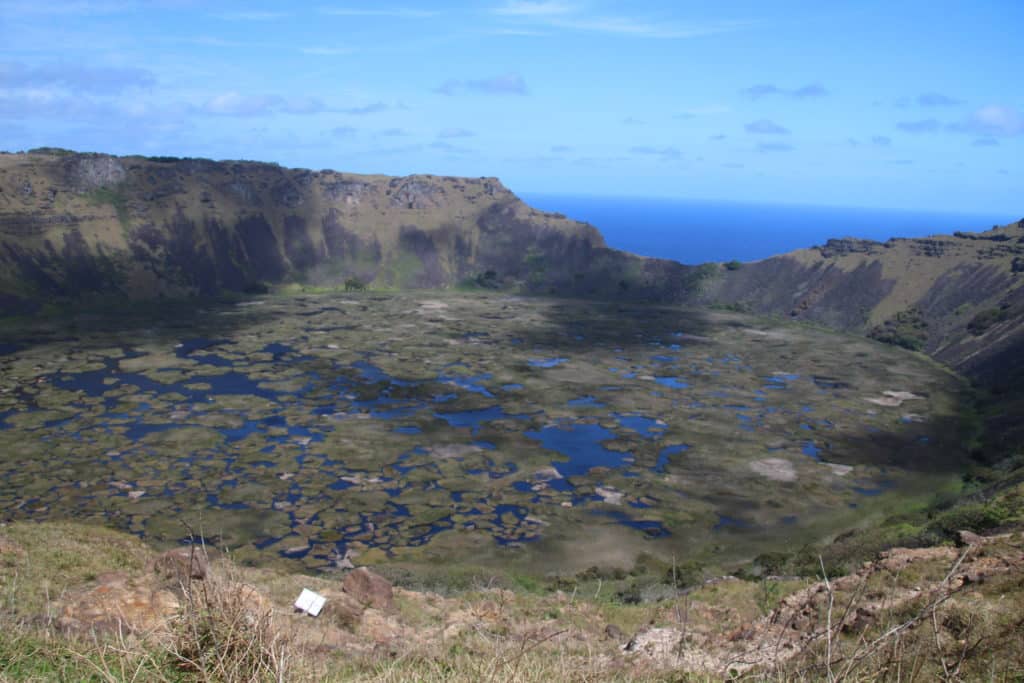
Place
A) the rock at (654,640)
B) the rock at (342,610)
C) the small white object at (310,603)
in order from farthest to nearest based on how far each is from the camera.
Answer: the rock at (342,610)
the small white object at (310,603)
the rock at (654,640)

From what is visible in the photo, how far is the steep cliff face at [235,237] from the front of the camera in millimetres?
139625

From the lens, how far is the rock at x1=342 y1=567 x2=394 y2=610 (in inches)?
1095

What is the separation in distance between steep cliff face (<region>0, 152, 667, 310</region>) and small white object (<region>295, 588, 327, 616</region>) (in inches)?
4706

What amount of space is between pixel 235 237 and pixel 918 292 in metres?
147

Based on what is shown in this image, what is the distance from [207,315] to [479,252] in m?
79.5

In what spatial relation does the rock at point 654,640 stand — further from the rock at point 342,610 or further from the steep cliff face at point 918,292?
the steep cliff face at point 918,292

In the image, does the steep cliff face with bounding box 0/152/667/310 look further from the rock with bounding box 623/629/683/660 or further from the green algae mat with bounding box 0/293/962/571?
the rock with bounding box 623/629/683/660

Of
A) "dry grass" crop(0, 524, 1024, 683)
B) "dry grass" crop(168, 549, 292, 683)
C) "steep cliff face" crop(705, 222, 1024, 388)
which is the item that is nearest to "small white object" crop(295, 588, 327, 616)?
"dry grass" crop(0, 524, 1024, 683)

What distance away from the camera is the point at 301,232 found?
597ft

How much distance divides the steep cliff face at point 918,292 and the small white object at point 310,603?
91.8 meters

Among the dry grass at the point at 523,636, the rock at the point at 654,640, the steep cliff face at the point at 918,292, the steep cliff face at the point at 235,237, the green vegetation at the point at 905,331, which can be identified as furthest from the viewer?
the steep cliff face at the point at 235,237

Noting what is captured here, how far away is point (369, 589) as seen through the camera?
93.0 feet

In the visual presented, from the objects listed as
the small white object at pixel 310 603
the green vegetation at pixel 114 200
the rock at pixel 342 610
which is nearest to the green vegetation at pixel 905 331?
the rock at pixel 342 610

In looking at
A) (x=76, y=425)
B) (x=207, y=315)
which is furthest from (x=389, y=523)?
(x=207, y=315)
